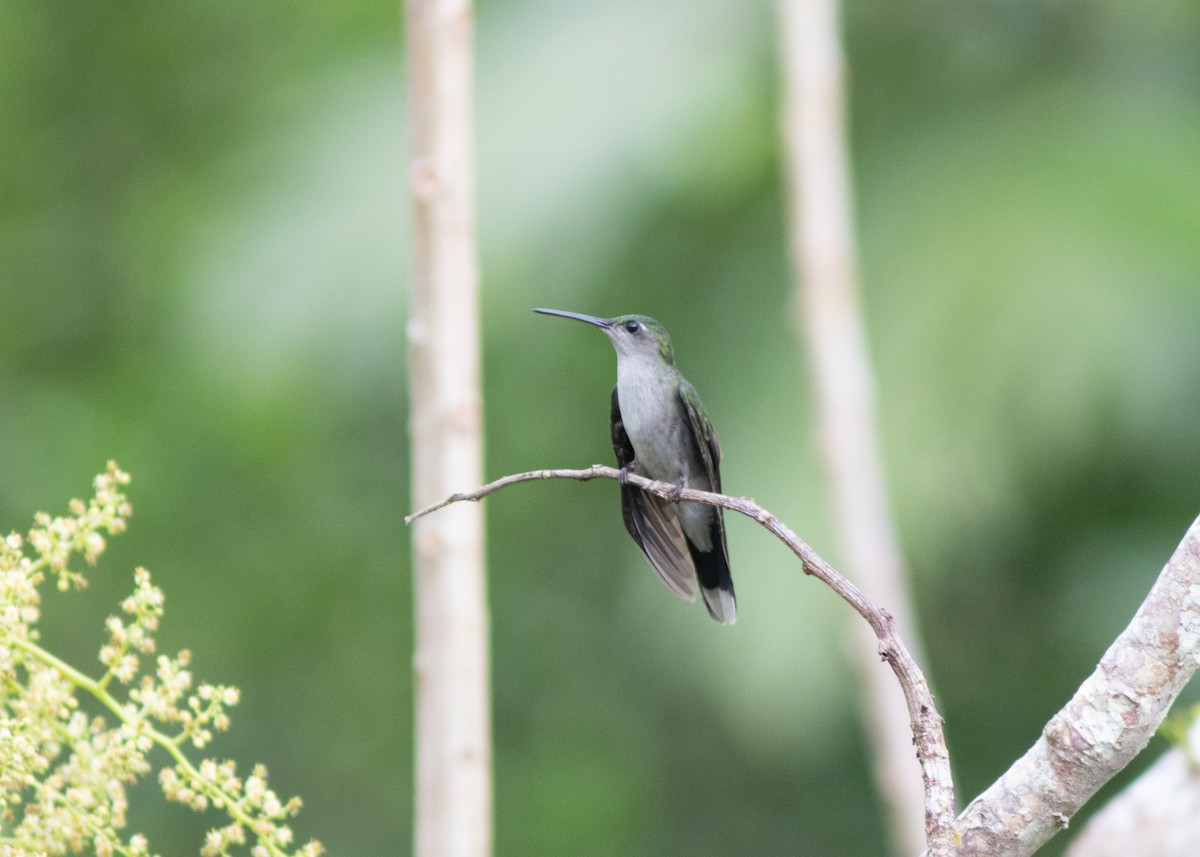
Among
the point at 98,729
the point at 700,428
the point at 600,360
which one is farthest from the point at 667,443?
the point at 600,360

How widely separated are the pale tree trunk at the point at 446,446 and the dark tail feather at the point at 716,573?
520 millimetres

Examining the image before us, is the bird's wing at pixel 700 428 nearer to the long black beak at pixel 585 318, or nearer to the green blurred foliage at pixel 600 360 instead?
the long black beak at pixel 585 318

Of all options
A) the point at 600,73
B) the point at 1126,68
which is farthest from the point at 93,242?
the point at 1126,68

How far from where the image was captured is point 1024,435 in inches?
251

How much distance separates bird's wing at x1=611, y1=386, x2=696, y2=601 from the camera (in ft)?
8.96

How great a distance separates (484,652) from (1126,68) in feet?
22.3

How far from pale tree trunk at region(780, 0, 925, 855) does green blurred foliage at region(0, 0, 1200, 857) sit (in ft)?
5.66

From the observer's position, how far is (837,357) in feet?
14.1

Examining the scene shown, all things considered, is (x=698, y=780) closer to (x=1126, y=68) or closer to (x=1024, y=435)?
(x=1024, y=435)

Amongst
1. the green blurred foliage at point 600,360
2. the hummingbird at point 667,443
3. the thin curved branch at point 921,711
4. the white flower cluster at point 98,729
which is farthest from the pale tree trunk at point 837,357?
the white flower cluster at point 98,729

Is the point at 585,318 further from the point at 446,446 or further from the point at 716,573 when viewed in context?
the point at 716,573

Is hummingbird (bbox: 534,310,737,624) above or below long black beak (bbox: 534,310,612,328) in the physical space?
below

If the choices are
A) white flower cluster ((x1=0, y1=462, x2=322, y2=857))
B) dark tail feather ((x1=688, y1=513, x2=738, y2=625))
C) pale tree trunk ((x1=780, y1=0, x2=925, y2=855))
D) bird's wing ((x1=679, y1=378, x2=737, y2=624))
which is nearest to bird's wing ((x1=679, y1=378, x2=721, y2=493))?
bird's wing ((x1=679, y1=378, x2=737, y2=624))

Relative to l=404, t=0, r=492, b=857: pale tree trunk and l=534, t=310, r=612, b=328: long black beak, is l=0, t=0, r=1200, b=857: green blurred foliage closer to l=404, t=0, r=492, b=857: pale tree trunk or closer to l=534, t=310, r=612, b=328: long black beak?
l=534, t=310, r=612, b=328: long black beak
